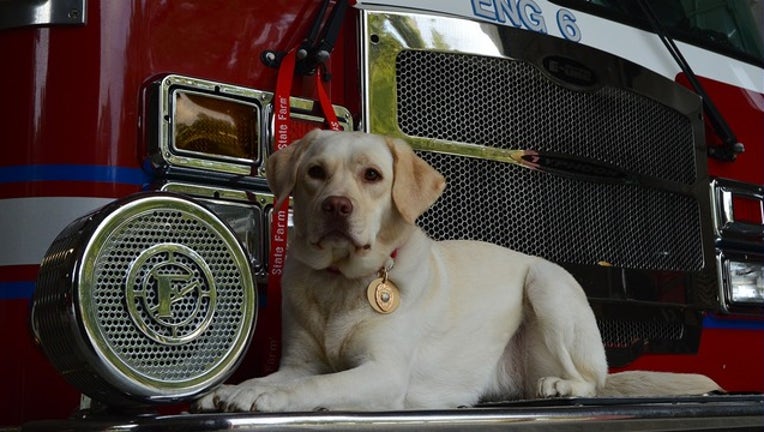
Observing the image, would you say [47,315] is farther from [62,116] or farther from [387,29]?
[387,29]

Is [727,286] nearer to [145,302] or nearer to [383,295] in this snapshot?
[383,295]

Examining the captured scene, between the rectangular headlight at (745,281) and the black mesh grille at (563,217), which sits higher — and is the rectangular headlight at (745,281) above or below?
below

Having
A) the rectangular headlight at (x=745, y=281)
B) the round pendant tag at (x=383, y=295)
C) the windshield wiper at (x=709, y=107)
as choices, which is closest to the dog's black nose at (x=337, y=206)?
the round pendant tag at (x=383, y=295)

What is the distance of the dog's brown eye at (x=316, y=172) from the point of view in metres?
2.08

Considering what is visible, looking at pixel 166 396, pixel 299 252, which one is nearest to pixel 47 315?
pixel 166 396

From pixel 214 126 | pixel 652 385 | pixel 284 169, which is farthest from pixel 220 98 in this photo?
pixel 652 385

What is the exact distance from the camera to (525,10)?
2629mm

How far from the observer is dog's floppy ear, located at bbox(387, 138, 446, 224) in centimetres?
211

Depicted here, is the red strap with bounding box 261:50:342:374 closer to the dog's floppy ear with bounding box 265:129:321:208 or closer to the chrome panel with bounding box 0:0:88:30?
the dog's floppy ear with bounding box 265:129:321:208

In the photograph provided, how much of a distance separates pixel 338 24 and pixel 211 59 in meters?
0.31

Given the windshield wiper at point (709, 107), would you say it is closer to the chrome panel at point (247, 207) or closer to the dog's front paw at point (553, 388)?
the dog's front paw at point (553, 388)

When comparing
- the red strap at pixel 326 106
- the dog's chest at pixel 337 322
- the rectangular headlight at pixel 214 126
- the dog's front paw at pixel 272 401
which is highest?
the red strap at pixel 326 106

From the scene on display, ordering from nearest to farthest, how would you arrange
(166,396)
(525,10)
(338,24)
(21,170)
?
(166,396) → (21,170) → (338,24) → (525,10)

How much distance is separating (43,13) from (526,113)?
3.68ft
